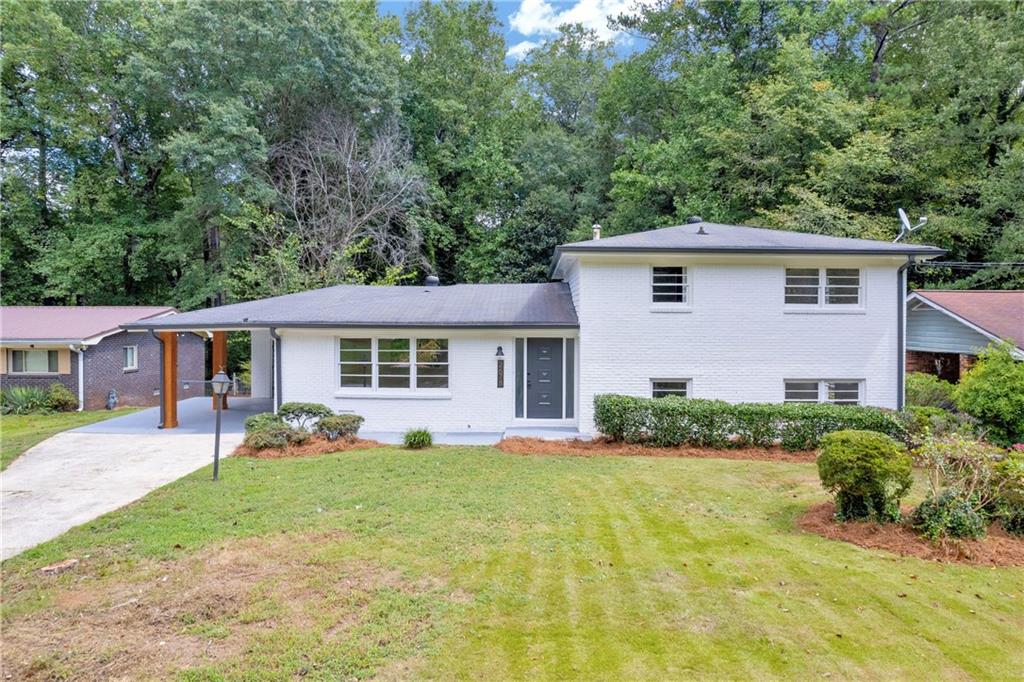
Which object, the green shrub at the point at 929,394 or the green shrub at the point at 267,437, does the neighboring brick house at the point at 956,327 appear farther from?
the green shrub at the point at 267,437

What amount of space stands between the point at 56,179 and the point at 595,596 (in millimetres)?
31845

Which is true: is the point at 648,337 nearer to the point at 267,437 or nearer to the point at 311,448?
the point at 311,448

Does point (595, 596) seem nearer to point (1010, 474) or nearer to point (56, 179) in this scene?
point (1010, 474)

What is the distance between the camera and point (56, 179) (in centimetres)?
2441

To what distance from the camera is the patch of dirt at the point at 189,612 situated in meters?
3.70

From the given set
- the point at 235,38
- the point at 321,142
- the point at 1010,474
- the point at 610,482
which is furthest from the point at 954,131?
the point at 235,38

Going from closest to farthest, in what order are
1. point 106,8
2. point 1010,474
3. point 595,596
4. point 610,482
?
point 595,596 → point 1010,474 → point 610,482 → point 106,8

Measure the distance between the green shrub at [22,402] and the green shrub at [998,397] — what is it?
25.4 m

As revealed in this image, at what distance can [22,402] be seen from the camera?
16391 mm

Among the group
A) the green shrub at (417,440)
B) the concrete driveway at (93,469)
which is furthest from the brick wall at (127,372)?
the green shrub at (417,440)

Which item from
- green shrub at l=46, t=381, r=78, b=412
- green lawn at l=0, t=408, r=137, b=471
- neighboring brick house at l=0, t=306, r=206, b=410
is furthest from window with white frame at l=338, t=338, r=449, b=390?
green shrub at l=46, t=381, r=78, b=412

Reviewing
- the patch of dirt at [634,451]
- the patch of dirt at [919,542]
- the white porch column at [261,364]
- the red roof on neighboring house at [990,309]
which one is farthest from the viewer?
the white porch column at [261,364]

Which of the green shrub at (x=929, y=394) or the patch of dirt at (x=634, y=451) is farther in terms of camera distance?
the green shrub at (x=929, y=394)

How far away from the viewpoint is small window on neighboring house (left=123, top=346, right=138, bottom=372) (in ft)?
60.3
